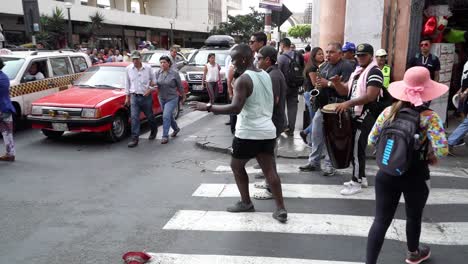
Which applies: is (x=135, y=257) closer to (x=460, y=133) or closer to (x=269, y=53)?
(x=269, y=53)

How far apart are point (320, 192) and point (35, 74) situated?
7.73m

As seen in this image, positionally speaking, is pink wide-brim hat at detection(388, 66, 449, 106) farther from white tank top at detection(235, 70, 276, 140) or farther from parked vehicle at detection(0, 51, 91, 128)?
parked vehicle at detection(0, 51, 91, 128)

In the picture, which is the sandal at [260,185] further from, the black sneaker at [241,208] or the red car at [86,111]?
the red car at [86,111]

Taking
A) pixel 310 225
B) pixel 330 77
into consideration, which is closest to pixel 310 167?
pixel 330 77

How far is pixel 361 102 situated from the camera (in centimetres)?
491

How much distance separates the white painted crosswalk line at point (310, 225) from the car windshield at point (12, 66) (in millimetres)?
6792

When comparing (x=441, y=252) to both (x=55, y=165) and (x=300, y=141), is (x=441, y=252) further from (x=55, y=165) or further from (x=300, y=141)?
(x=55, y=165)

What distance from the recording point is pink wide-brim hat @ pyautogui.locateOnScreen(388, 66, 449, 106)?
127 inches

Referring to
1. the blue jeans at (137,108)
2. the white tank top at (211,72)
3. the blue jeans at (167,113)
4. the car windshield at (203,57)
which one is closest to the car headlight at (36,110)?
the blue jeans at (137,108)

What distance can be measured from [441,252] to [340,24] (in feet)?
28.9

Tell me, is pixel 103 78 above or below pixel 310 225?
above

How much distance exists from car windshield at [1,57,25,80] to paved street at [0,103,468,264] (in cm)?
299

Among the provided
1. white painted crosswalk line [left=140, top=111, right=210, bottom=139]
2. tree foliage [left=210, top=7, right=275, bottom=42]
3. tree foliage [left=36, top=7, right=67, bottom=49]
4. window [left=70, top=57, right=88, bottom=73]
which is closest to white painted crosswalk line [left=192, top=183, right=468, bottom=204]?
white painted crosswalk line [left=140, top=111, right=210, bottom=139]

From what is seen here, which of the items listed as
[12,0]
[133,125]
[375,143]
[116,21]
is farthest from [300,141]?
[116,21]
